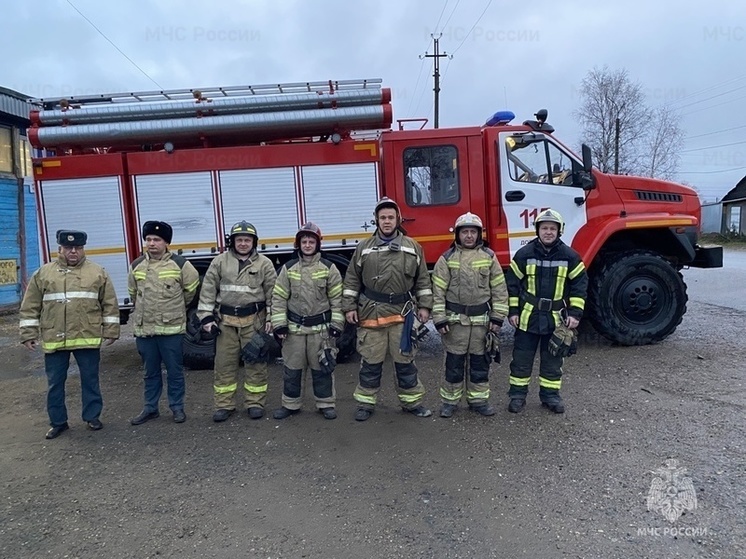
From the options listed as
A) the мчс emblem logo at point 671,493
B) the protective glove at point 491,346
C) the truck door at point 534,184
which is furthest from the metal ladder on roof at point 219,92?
the мчс emblem logo at point 671,493

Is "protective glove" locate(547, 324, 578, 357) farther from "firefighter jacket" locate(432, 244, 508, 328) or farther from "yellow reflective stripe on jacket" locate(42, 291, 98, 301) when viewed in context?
"yellow reflective stripe on jacket" locate(42, 291, 98, 301)

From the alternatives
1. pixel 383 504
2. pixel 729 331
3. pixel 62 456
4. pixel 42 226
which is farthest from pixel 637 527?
pixel 42 226

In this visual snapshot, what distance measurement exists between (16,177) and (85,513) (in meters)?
10.8

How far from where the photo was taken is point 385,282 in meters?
4.55

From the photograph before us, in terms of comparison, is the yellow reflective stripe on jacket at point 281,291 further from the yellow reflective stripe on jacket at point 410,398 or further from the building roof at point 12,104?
the building roof at point 12,104

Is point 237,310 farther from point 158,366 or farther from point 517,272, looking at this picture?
point 517,272

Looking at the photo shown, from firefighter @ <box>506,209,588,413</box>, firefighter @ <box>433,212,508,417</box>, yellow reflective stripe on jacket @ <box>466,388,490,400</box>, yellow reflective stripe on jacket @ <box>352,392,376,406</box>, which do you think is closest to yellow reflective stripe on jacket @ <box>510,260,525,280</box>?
firefighter @ <box>506,209,588,413</box>

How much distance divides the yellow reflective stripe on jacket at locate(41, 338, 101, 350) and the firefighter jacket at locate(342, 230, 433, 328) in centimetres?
209

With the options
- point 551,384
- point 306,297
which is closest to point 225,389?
point 306,297

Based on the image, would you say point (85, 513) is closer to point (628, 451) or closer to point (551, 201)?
point (628, 451)

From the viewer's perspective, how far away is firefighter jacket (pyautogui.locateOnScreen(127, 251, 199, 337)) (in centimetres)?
455

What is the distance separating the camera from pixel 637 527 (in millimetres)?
2904

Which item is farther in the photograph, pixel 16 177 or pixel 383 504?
pixel 16 177

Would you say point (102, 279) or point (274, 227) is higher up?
point (274, 227)
